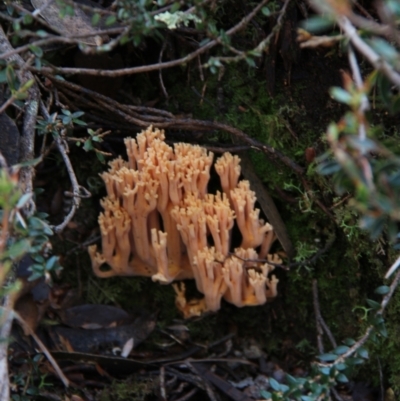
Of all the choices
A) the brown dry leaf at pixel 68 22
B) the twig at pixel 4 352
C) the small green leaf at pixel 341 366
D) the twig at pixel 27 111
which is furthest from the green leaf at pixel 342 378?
the brown dry leaf at pixel 68 22

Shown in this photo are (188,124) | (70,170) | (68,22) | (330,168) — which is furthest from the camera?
(188,124)

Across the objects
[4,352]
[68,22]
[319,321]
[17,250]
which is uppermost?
[68,22]

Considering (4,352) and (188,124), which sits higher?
(188,124)

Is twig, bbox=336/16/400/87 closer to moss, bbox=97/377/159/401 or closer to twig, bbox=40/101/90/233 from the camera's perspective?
twig, bbox=40/101/90/233

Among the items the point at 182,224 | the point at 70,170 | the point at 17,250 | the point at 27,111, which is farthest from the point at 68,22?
the point at 17,250

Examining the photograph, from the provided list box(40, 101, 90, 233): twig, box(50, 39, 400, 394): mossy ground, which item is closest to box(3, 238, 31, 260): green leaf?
box(40, 101, 90, 233): twig

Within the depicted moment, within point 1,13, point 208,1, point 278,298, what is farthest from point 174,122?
point 278,298

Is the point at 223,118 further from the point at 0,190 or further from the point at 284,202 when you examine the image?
the point at 0,190

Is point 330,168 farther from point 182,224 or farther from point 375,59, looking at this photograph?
point 182,224
